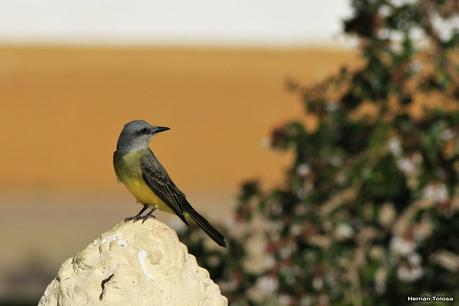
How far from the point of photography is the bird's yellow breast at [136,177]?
6.49m

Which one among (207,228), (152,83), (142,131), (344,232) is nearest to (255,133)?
(152,83)

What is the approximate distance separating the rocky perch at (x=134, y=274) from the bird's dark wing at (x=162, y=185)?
0.77 metres

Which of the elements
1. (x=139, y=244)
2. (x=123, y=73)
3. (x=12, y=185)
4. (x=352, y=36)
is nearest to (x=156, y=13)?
(x=123, y=73)

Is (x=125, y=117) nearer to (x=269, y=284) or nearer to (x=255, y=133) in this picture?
(x=255, y=133)

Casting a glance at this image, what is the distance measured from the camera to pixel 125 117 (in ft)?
68.6

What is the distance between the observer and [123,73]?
74.3 feet

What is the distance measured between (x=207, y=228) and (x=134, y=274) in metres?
0.83

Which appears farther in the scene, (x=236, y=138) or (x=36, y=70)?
(x=36, y=70)

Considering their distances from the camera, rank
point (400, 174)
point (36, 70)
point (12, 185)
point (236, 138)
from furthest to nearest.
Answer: point (36, 70)
point (236, 138)
point (12, 185)
point (400, 174)

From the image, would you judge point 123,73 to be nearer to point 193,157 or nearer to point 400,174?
point 193,157

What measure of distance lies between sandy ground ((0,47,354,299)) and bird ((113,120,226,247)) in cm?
1010

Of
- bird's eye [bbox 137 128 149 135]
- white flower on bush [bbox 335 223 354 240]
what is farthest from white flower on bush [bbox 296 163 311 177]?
bird's eye [bbox 137 128 149 135]

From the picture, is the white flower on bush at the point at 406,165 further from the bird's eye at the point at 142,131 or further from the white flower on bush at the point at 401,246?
the bird's eye at the point at 142,131

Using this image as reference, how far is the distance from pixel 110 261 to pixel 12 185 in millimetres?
14113
